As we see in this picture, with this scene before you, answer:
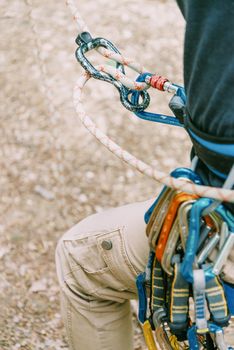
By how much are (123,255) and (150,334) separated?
189 mm

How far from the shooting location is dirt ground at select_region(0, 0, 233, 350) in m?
2.58

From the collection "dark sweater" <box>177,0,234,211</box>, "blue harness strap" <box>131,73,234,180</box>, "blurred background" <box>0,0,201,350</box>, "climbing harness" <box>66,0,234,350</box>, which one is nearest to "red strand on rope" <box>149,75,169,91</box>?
"climbing harness" <box>66,0,234,350</box>

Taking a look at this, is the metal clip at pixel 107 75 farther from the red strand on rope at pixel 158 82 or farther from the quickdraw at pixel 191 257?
the quickdraw at pixel 191 257

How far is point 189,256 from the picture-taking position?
1.35m

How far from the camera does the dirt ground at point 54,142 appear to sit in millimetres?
2582

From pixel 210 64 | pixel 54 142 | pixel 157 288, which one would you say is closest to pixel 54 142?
pixel 54 142

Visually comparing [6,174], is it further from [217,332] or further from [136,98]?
[217,332]

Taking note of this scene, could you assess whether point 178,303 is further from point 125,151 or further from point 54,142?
point 54,142

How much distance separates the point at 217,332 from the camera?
1.44m

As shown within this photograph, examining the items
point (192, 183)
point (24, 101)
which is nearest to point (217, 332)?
point (192, 183)

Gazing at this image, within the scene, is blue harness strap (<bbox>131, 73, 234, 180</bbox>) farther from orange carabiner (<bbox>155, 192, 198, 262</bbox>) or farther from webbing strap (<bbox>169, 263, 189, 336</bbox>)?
webbing strap (<bbox>169, 263, 189, 336</bbox>)

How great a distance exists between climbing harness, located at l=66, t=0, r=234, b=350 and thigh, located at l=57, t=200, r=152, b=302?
0.30 feet

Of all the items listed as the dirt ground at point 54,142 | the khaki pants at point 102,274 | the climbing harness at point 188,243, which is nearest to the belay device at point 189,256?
the climbing harness at point 188,243

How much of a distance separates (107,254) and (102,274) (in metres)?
0.06
